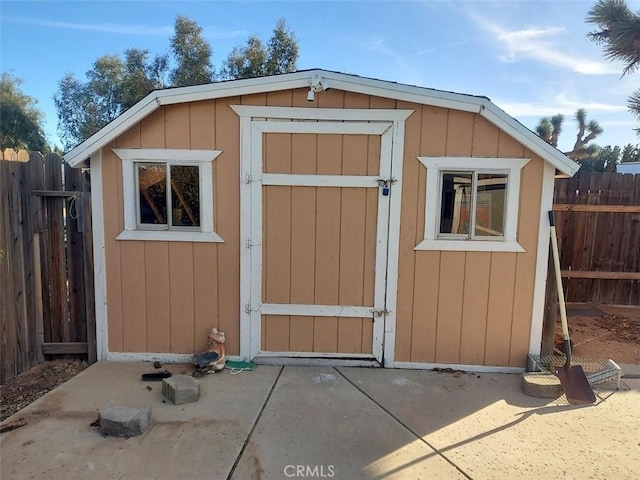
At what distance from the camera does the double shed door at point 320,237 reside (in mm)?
3484

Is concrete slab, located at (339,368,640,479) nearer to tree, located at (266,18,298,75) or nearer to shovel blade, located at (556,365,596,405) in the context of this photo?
shovel blade, located at (556,365,596,405)

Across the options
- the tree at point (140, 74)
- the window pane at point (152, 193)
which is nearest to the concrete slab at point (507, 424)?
the window pane at point (152, 193)

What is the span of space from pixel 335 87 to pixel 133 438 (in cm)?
312

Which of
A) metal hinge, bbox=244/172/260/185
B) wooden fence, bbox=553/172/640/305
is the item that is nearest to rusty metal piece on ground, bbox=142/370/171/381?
metal hinge, bbox=244/172/260/185

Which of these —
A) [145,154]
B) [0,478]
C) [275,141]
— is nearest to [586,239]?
[275,141]

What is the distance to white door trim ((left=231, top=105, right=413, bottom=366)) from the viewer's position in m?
3.45

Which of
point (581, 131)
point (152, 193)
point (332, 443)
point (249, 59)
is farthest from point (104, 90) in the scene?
point (581, 131)

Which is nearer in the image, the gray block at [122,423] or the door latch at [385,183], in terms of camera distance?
the gray block at [122,423]

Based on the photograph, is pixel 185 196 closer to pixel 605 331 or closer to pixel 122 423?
pixel 122 423

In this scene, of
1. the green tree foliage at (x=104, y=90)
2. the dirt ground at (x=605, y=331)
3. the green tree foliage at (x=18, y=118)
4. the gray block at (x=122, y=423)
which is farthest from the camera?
the green tree foliage at (x=18, y=118)

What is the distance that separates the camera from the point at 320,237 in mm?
3590

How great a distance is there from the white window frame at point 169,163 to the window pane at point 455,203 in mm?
2116

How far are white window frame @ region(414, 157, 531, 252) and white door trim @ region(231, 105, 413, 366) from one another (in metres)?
0.28

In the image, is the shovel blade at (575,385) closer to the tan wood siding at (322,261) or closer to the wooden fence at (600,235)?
the tan wood siding at (322,261)
